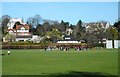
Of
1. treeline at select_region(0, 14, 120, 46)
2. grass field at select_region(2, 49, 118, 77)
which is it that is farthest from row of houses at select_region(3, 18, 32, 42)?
grass field at select_region(2, 49, 118, 77)

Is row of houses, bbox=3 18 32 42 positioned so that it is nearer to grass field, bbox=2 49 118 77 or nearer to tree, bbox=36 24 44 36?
tree, bbox=36 24 44 36

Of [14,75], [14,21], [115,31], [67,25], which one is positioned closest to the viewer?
A: [14,75]

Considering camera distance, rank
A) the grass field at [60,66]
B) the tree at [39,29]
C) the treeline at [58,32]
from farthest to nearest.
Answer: the tree at [39,29]
the treeline at [58,32]
the grass field at [60,66]

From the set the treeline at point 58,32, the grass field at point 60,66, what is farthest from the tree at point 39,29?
the grass field at point 60,66

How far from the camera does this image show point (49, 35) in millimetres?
122062

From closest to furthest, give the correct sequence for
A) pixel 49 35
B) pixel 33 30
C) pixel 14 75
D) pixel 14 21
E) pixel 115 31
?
pixel 14 75 → pixel 115 31 → pixel 49 35 → pixel 33 30 → pixel 14 21

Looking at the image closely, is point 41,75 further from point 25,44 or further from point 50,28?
point 50,28

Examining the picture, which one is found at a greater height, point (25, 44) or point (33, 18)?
point (33, 18)

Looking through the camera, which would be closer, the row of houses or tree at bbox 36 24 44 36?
tree at bbox 36 24 44 36

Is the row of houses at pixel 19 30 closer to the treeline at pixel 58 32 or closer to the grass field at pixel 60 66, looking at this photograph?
the treeline at pixel 58 32

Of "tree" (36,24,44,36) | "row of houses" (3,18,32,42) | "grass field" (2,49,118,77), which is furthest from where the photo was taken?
"row of houses" (3,18,32,42)

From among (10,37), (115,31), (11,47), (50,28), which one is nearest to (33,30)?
(50,28)

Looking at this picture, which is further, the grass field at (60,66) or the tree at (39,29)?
the tree at (39,29)

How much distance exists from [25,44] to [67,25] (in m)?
80.4
